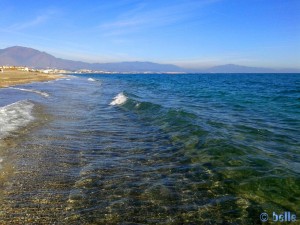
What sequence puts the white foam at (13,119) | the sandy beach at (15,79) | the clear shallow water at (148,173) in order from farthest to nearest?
1. the sandy beach at (15,79)
2. the white foam at (13,119)
3. the clear shallow water at (148,173)

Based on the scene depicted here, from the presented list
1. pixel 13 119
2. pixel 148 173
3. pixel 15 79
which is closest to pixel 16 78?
pixel 15 79

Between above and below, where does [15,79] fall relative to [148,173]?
below

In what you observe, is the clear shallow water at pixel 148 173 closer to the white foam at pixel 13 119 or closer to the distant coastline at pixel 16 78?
the white foam at pixel 13 119

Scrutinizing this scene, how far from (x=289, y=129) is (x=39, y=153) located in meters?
12.8

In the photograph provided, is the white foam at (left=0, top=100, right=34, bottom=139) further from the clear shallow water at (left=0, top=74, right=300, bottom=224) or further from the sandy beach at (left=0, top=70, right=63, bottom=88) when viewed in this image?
the sandy beach at (left=0, top=70, right=63, bottom=88)

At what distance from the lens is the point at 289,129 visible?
16.2m

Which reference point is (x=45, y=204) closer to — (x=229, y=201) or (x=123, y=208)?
(x=123, y=208)

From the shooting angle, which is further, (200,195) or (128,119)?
(128,119)

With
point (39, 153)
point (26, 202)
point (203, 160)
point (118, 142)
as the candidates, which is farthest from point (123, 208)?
point (118, 142)

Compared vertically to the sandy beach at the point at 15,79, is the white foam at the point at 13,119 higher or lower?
higher

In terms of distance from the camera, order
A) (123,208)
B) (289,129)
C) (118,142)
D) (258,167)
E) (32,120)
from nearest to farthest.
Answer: (123,208) < (258,167) < (118,142) < (289,129) < (32,120)

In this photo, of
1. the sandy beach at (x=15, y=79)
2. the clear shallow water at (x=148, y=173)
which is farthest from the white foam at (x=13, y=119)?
the sandy beach at (x=15, y=79)

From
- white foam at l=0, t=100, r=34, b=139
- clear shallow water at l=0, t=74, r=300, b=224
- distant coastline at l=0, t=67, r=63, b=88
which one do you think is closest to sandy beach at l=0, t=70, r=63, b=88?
distant coastline at l=0, t=67, r=63, b=88

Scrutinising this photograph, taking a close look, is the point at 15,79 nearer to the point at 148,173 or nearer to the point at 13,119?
the point at 13,119
